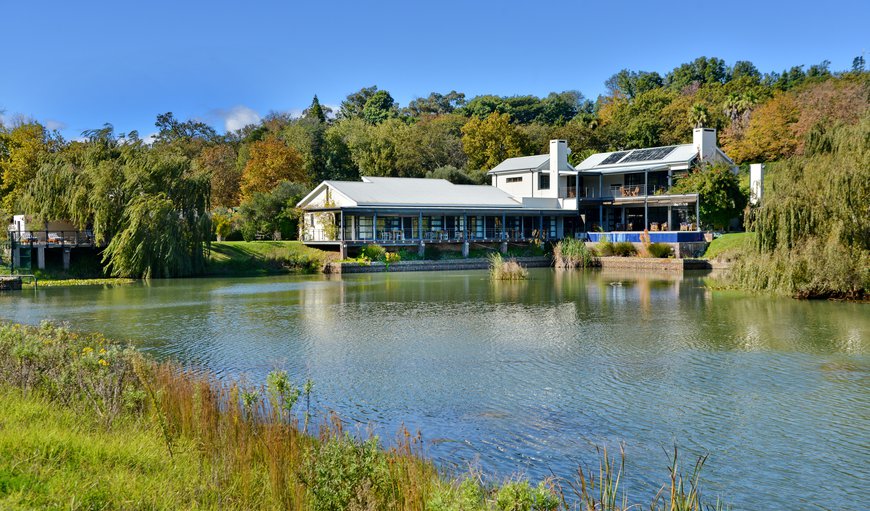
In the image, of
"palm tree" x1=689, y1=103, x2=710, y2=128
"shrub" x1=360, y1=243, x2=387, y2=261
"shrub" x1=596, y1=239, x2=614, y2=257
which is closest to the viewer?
"shrub" x1=360, y1=243, x2=387, y2=261

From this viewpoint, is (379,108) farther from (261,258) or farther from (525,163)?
(261,258)

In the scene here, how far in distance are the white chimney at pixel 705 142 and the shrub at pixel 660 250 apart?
9176mm

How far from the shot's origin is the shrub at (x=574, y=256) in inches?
1700

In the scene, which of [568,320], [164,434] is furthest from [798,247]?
[164,434]

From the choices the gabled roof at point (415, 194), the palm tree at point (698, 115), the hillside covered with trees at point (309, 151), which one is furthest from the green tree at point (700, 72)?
the gabled roof at point (415, 194)

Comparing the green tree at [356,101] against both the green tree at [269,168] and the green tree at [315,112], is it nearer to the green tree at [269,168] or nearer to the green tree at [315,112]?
the green tree at [315,112]

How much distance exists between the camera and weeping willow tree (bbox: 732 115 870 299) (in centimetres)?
2247

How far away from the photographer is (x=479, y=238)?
47.5m

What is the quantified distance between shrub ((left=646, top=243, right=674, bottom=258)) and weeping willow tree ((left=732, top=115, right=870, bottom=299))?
1704cm

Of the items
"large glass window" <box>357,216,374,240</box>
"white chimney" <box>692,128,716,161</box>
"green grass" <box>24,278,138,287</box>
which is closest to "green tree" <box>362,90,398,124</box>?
"large glass window" <box>357,216,374,240</box>

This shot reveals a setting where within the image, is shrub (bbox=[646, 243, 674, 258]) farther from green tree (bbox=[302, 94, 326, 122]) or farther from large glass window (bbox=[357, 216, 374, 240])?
green tree (bbox=[302, 94, 326, 122])

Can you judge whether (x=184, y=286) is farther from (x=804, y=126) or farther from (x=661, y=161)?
(x=804, y=126)

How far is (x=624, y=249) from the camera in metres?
44.1

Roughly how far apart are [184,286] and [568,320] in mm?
17762
